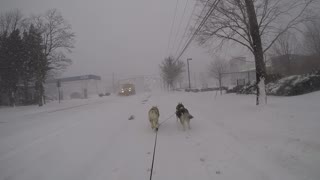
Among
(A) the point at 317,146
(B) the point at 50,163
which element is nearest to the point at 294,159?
(A) the point at 317,146

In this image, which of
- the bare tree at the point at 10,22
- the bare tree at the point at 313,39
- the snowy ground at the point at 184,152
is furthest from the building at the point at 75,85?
the snowy ground at the point at 184,152

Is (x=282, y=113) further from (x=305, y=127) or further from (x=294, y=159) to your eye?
(x=294, y=159)

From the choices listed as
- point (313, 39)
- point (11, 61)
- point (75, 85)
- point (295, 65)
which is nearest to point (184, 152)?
point (295, 65)

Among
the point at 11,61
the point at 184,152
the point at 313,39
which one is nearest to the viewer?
the point at 184,152

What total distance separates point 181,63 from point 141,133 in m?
63.2

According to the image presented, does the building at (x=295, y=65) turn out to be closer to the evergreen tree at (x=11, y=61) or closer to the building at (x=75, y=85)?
the evergreen tree at (x=11, y=61)

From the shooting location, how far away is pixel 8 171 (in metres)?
6.00

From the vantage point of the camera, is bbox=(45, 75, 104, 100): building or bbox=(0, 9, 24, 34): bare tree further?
bbox=(45, 75, 104, 100): building

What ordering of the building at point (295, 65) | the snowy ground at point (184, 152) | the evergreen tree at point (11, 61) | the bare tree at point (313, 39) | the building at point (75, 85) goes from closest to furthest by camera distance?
the snowy ground at point (184, 152), the building at point (295, 65), the evergreen tree at point (11, 61), the bare tree at point (313, 39), the building at point (75, 85)

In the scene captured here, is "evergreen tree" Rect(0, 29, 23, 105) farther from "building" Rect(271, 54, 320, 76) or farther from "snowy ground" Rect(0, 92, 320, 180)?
"building" Rect(271, 54, 320, 76)

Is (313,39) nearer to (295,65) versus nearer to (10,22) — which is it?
(295,65)

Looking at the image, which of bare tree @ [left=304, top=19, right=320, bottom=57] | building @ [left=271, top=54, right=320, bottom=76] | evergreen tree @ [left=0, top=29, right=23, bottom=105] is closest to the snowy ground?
building @ [left=271, top=54, right=320, bottom=76]

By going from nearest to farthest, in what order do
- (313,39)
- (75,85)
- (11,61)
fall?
(11,61)
(313,39)
(75,85)

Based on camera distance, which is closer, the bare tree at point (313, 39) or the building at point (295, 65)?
the building at point (295, 65)
